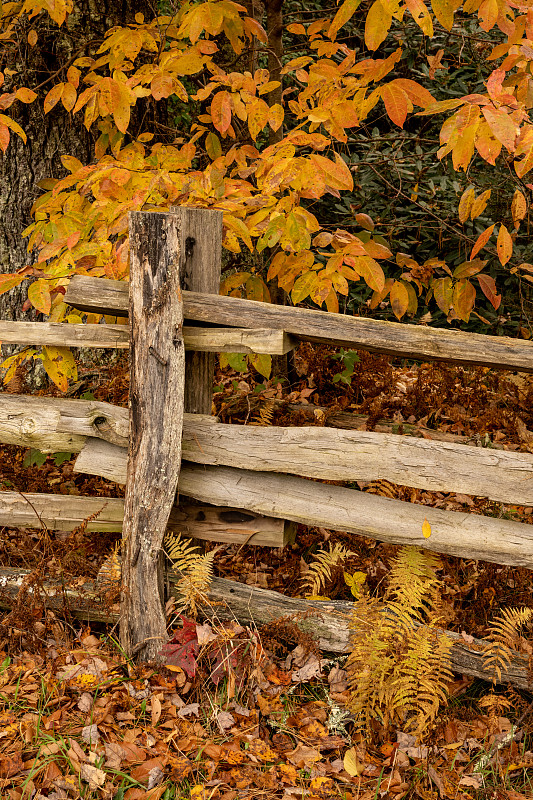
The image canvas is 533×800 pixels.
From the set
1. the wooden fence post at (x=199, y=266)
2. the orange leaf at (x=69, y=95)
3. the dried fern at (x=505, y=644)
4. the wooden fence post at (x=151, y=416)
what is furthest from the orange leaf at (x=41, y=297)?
the dried fern at (x=505, y=644)

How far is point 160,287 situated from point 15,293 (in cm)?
288

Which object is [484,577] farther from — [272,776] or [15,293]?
[15,293]

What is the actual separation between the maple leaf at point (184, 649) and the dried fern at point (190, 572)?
3.9 inches

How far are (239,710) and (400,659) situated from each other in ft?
2.60

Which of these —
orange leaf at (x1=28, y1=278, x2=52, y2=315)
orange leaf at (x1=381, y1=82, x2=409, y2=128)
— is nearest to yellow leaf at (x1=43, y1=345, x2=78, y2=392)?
orange leaf at (x1=28, y1=278, x2=52, y2=315)

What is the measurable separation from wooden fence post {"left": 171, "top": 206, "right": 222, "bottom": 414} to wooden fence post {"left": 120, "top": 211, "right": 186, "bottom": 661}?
72 mm

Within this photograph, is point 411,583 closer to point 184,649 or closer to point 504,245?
point 184,649

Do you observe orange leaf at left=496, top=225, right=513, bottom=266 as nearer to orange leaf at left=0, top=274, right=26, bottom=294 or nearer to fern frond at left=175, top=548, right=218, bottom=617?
fern frond at left=175, top=548, right=218, bottom=617

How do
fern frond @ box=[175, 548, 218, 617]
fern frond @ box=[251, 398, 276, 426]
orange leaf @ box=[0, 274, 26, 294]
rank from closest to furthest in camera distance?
fern frond @ box=[175, 548, 218, 617], orange leaf @ box=[0, 274, 26, 294], fern frond @ box=[251, 398, 276, 426]

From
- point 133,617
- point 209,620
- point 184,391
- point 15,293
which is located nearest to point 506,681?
point 209,620

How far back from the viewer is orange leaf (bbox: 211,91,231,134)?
3660 millimetres

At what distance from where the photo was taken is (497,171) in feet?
22.2

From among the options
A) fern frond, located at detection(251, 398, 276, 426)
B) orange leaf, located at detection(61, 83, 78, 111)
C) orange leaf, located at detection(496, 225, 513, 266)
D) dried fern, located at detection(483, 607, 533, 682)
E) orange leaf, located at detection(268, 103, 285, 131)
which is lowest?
dried fern, located at detection(483, 607, 533, 682)

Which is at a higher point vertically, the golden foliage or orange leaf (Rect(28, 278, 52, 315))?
orange leaf (Rect(28, 278, 52, 315))
